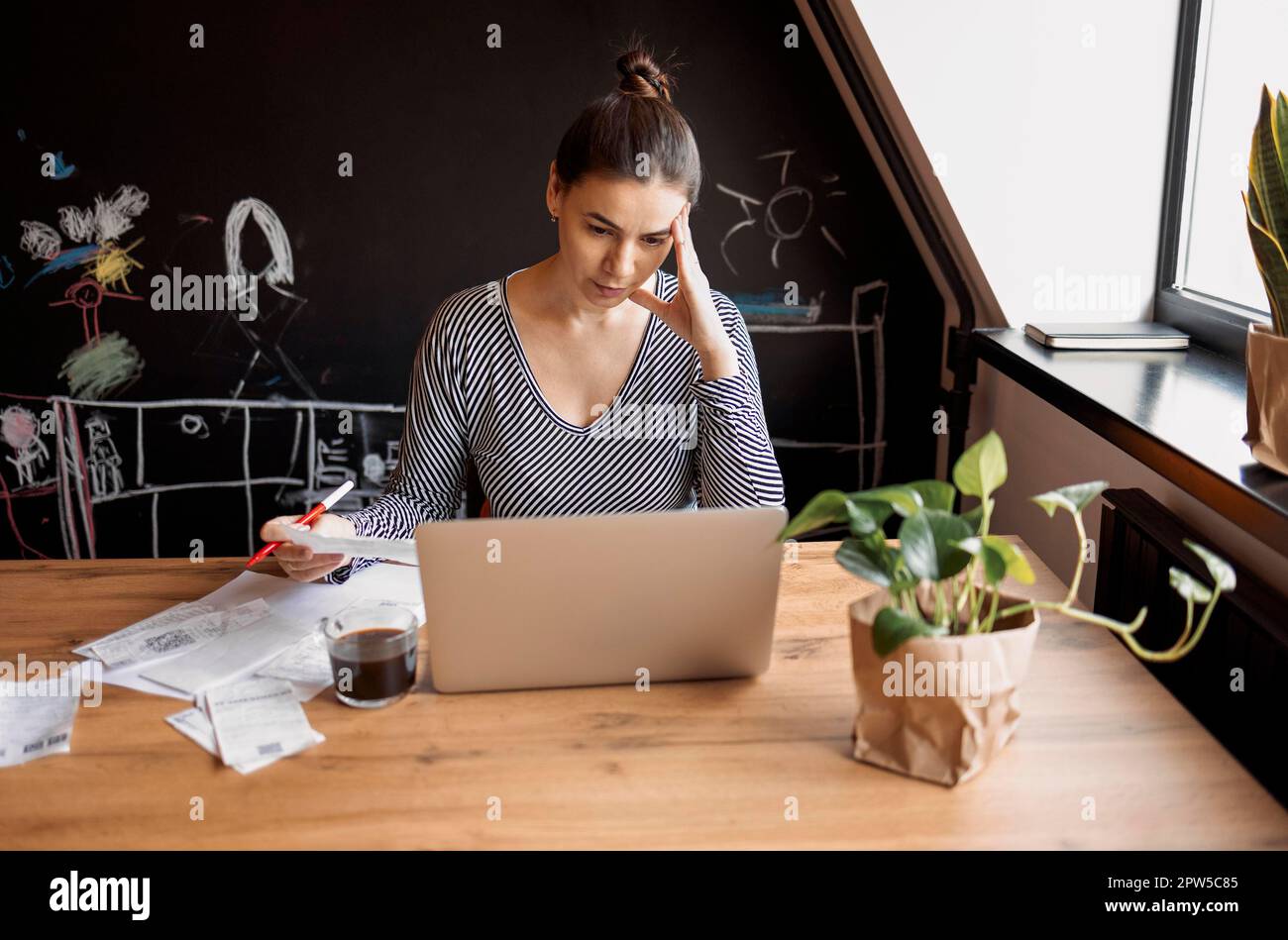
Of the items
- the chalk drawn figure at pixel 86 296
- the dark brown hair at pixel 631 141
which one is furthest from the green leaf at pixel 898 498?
the chalk drawn figure at pixel 86 296

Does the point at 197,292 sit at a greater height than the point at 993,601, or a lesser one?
greater

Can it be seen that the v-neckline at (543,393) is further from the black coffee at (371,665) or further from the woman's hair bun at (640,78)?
the black coffee at (371,665)

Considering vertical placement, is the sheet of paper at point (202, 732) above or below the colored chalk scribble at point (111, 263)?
below

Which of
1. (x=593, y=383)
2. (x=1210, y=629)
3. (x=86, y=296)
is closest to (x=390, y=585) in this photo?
(x=593, y=383)

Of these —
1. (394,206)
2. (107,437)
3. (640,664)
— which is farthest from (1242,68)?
(107,437)

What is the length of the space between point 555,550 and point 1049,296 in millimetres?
1629

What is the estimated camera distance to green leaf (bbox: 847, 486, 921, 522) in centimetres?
105

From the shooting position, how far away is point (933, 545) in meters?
1.04

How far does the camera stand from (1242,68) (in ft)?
6.66

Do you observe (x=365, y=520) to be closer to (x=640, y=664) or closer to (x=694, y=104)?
(x=640, y=664)

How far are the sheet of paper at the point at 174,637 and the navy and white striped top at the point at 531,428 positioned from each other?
1.48 feet

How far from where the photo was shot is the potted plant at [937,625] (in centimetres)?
102

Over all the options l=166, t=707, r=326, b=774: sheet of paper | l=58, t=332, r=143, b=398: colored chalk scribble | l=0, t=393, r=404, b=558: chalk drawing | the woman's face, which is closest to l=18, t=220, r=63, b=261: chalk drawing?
l=58, t=332, r=143, b=398: colored chalk scribble

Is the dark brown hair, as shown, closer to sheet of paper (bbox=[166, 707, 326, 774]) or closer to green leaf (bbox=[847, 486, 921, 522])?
green leaf (bbox=[847, 486, 921, 522])
